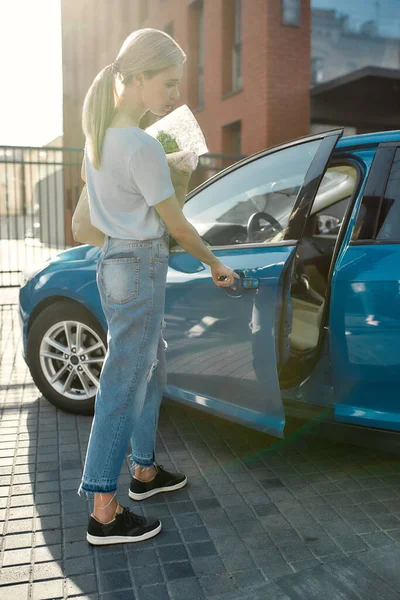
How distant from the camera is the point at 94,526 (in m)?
2.79

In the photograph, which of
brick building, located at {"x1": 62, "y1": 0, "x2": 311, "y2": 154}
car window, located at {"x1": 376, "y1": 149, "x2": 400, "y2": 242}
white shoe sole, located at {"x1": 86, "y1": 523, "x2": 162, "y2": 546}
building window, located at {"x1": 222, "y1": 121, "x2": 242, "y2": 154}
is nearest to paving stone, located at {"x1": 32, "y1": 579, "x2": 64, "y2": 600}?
white shoe sole, located at {"x1": 86, "y1": 523, "x2": 162, "y2": 546}

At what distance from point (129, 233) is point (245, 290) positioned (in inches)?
31.9

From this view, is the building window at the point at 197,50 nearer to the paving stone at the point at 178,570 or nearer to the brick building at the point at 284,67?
the brick building at the point at 284,67

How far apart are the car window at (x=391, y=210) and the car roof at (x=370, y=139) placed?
0.09m

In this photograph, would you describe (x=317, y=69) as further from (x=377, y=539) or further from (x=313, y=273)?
(x=377, y=539)

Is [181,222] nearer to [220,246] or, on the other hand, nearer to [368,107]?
[220,246]

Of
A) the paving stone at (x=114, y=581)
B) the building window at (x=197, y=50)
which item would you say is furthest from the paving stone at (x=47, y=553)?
the building window at (x=197, y=50)

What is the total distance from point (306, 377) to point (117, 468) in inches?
41.3

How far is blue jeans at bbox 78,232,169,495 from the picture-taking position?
8.63 feet

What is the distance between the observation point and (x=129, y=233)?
2600 mm

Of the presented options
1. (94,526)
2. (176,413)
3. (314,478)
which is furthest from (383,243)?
(176,413)

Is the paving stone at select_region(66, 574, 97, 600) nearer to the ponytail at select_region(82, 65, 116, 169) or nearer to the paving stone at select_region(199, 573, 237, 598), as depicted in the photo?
the paving stone at select_region(199, 573, 237, 598)

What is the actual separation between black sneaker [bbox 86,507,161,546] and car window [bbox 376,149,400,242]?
1.63 metres

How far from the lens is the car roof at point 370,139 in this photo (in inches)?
126
